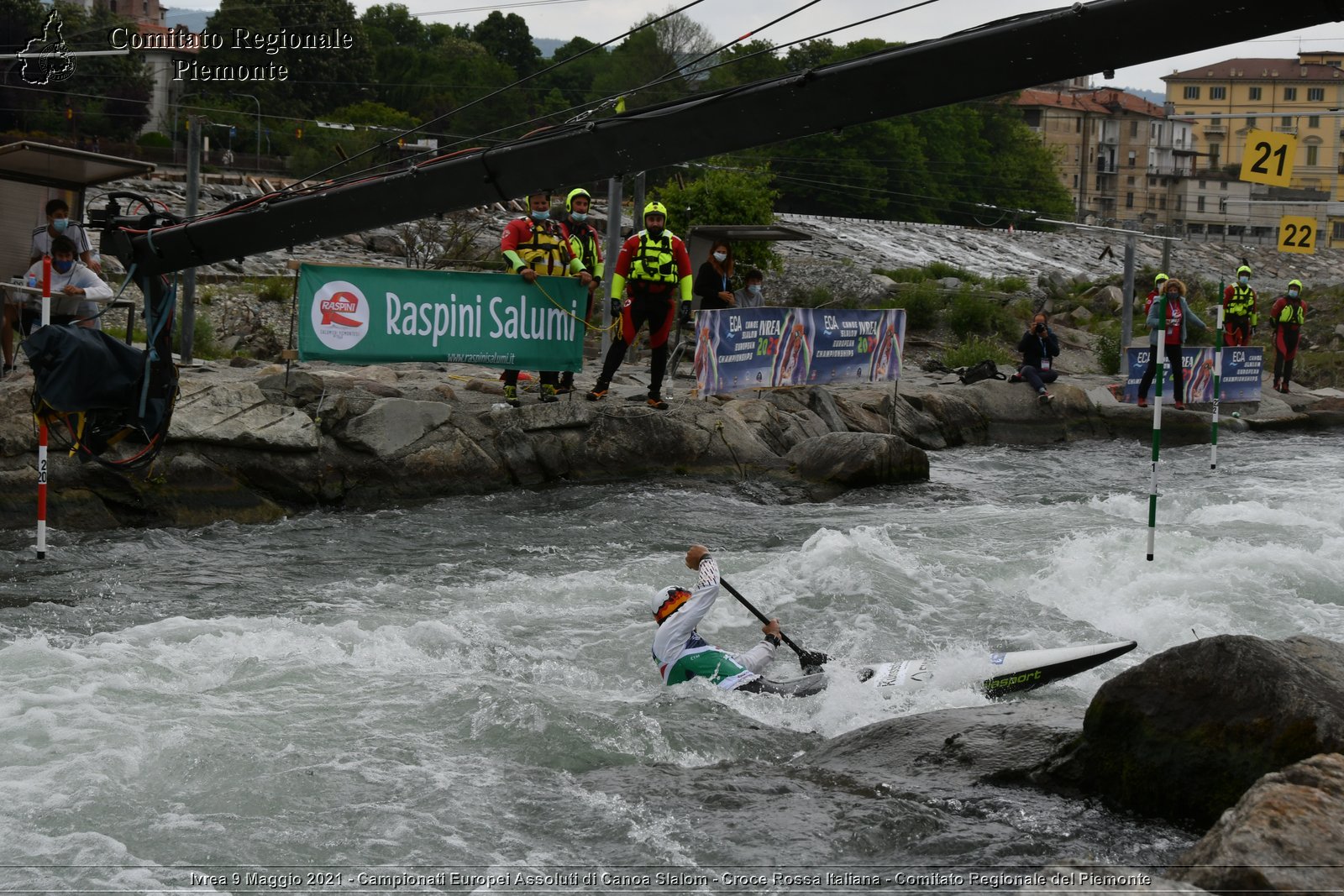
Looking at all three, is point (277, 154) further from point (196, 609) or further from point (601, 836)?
point (601, 836)

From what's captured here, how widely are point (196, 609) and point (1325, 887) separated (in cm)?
762

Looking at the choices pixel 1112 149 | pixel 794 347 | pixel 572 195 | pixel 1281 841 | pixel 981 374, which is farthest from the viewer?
pixel 1112 149

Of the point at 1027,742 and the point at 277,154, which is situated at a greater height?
the point at 277,154

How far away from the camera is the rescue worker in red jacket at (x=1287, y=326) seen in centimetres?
2414

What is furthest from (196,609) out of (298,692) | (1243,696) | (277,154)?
(277,154)

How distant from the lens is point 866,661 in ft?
31.1

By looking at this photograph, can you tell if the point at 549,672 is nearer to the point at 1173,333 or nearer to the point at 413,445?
the point at 413,445

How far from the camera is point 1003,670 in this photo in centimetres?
844

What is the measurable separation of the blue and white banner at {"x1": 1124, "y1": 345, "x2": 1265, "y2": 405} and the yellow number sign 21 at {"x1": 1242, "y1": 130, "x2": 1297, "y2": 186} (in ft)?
8.85

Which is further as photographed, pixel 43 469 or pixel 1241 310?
pixel 1241 310

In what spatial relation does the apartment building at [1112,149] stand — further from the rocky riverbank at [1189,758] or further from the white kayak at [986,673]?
the rocky riverbank at [1189,758]

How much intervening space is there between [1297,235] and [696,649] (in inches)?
749

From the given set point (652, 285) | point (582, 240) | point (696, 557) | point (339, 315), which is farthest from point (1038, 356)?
point (696, 557)

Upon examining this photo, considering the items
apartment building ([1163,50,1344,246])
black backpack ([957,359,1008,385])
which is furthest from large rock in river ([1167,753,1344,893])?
A: apartment building ([1163,50,1344,246])
